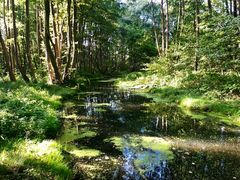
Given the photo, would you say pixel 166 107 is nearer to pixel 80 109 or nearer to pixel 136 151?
pixel 80 109

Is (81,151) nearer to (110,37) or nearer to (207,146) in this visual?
(207,146)

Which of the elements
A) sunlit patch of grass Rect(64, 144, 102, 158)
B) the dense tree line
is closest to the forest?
sunlit patch of grass Rect(64, 144, 102, 158)

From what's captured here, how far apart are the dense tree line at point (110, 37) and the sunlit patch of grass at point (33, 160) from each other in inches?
425

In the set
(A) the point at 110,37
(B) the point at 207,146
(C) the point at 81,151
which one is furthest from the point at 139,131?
(A) the point at 110,37

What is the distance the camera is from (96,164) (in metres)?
8.76

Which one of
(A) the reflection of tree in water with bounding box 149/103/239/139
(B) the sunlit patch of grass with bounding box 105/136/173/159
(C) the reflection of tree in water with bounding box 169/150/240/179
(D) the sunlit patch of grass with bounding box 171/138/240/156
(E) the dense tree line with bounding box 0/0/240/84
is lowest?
(C) the reflection of tree in water with bounding box 169/150/240/179

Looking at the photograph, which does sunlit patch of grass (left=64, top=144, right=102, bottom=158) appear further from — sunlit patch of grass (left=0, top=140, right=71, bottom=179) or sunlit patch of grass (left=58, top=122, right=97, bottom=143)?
sunlit patch of grass (left=0, top=140, right=71, bottom=179)

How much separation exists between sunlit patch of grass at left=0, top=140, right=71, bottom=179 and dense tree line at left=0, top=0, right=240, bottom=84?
1080 cm

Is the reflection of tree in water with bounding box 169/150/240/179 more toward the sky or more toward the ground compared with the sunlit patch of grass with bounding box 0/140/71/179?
more toward the ground

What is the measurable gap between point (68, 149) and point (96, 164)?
158cm

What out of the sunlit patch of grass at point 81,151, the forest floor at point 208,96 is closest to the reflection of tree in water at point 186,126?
the forest floor at point 208,96

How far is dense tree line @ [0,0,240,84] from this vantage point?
1848 centimetres

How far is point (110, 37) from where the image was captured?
236 feet

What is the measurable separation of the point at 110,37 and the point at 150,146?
206ft
